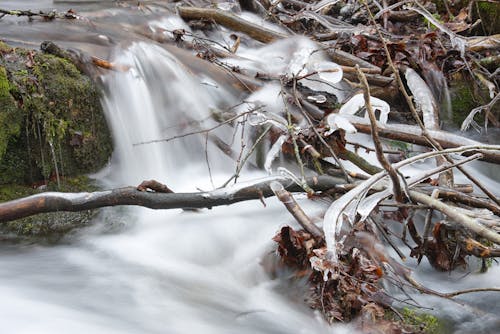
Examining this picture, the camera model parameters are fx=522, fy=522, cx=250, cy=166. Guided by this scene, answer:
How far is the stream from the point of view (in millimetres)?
2420

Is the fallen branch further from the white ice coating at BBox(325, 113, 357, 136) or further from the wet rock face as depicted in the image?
the white ice coating at BBox(325, 113, 357, 136)

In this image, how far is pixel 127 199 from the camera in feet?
9.18

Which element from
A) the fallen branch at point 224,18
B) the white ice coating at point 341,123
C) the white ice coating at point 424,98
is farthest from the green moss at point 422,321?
the fallen branch at point 224,18

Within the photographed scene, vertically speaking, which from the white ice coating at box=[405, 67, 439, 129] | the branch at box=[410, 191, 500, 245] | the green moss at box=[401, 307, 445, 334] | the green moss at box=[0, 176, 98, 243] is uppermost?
the branch at box=[410, 191, 500, 245]

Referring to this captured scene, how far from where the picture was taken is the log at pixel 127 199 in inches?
106

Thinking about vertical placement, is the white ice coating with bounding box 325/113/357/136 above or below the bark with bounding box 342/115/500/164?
above

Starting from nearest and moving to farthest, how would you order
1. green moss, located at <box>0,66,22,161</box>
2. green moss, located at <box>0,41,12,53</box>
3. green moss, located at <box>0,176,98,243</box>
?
green moss, located at <box>0,176,98,243</box>
green moss, located at <box>0,66,22,161</box>
green moss, located at <box>0,41,12,53</box>

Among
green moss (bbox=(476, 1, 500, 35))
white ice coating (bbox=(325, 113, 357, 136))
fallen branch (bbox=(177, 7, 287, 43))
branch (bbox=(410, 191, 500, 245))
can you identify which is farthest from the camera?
green moss (bbox=(476, 1, 500, 35))

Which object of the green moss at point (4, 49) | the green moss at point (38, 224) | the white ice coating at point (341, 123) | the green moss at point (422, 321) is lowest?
the green moss at point (422, 321)

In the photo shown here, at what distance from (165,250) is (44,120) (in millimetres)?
1110

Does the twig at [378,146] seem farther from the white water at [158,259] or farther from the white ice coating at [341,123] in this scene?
the white water at [158,259]

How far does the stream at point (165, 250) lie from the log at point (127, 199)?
306 millimetres

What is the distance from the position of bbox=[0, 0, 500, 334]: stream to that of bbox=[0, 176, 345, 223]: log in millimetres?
306

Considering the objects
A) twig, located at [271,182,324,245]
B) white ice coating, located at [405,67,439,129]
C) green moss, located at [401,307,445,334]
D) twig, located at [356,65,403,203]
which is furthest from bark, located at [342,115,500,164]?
green moss, located at [401,307,445,334]
